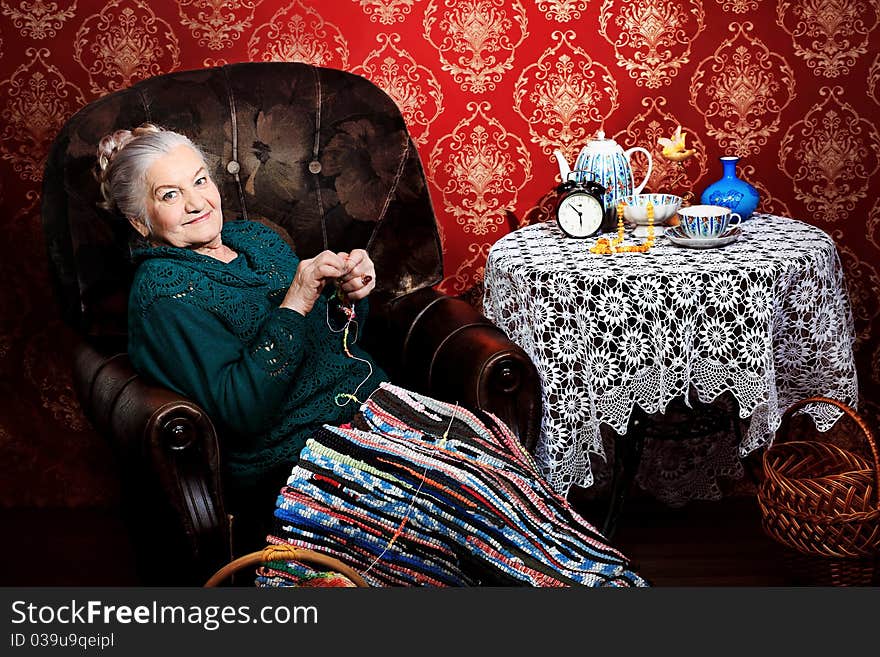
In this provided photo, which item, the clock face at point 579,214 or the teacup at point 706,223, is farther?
the clock face at point 579,214

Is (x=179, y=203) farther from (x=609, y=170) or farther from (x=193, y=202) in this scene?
(x=609, y=170)

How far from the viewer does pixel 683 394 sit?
2.07 m

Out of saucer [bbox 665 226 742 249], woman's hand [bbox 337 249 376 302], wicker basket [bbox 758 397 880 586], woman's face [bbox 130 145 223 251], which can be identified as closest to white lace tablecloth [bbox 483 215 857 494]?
saucer [bbox 665 226 742 249]

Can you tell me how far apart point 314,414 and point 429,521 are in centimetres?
45

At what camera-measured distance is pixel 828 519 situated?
201 cm

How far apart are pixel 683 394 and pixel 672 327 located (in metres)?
0.15

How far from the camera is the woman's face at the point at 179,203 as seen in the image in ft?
6.01

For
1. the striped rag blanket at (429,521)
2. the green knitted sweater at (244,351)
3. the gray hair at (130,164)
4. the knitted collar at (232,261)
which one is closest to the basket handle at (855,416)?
the striped rag blanket at (429,521)

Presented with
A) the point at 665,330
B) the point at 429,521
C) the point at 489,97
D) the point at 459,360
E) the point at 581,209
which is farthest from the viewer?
the point at 489,97

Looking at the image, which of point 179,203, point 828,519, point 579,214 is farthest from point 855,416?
point 179,203

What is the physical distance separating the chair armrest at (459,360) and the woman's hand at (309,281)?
33 centimetres

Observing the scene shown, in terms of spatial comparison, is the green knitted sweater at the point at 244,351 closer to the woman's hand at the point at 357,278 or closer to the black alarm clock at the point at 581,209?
the woman's hand at the point at 357,278

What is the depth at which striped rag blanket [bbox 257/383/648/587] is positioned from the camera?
1424 mm

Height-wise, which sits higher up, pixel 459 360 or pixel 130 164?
pixel 130 164
